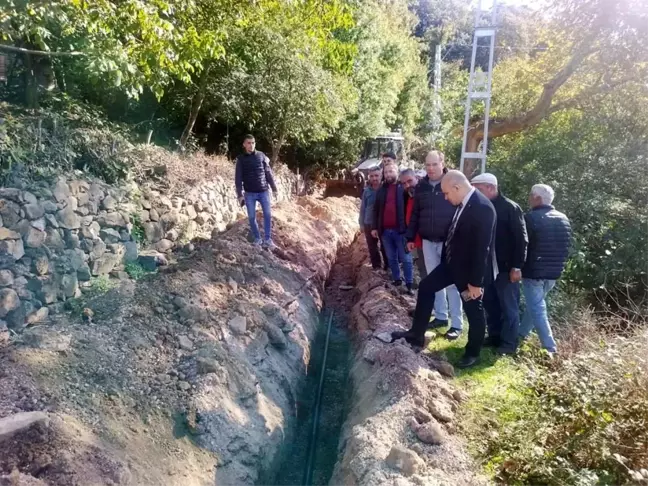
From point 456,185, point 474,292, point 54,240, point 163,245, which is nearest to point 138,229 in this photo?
point 163,245

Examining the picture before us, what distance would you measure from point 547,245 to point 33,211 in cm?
529

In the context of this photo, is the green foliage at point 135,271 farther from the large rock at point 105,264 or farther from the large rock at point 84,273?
the large rock at point 84,273

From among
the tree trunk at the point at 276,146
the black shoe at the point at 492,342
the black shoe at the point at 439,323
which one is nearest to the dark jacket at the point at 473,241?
the black shoe at the point at 492,342

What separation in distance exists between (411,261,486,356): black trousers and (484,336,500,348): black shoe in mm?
487

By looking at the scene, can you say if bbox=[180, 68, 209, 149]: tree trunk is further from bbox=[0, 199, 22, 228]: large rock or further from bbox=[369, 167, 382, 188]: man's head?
bbox=[0, 199, 22, 228]: large rock

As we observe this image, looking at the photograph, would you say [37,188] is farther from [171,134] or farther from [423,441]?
[171,134]

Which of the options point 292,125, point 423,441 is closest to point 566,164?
point 292,125

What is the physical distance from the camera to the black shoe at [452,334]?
5.23 meters

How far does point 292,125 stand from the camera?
44.6ft

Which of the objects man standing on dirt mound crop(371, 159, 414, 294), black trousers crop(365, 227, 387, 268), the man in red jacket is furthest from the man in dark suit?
black trousers crop(365, 227, 387, 268)

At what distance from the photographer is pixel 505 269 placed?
4965 millimetres

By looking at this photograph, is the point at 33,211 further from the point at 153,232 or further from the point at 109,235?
the point at 153,232

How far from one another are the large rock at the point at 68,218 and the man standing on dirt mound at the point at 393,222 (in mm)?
3718

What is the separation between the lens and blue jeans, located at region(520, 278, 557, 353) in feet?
15.8
